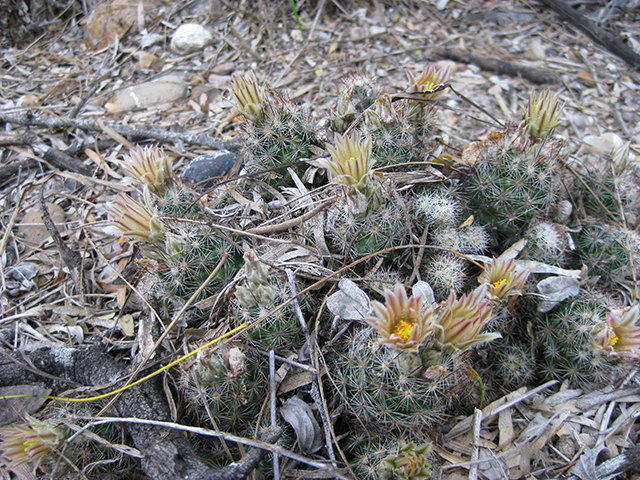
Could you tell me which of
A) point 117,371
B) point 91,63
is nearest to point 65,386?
point 117,371

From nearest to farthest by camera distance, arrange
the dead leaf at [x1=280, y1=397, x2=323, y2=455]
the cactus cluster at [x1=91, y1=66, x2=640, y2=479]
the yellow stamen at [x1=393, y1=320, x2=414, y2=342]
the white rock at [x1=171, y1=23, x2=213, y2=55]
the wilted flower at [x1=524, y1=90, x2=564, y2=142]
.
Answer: the yellow stamen at [x1=393, y1=320, x2=414, y2=342]
the cactus cluster at [x1=91, y1=66, x2=640, y2=479]
the dead leaf at [x1=280, y1=397, x2=323, y2=455]
the wilted flower at [x1=524, y1=90, x2=564, y2=142]
the white rock at [x1=171, y1=23, x2=213, y2=55]

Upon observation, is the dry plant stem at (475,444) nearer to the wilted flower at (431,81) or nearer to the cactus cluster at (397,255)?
the cactus cluster at (397,255)

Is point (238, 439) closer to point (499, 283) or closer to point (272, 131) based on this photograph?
point (499, 283)

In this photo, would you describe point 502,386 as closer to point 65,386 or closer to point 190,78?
point 65,386

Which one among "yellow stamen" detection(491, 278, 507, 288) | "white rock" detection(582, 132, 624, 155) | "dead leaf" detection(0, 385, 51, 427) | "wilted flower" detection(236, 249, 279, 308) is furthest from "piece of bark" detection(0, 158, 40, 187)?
"white rock" detection(582, 132, 624, 155)

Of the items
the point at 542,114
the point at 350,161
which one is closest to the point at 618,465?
the point at 542,114

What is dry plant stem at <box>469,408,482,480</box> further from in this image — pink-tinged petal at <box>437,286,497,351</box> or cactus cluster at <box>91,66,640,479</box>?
pink-tinged petal at <box>437,286,497,351</box>
